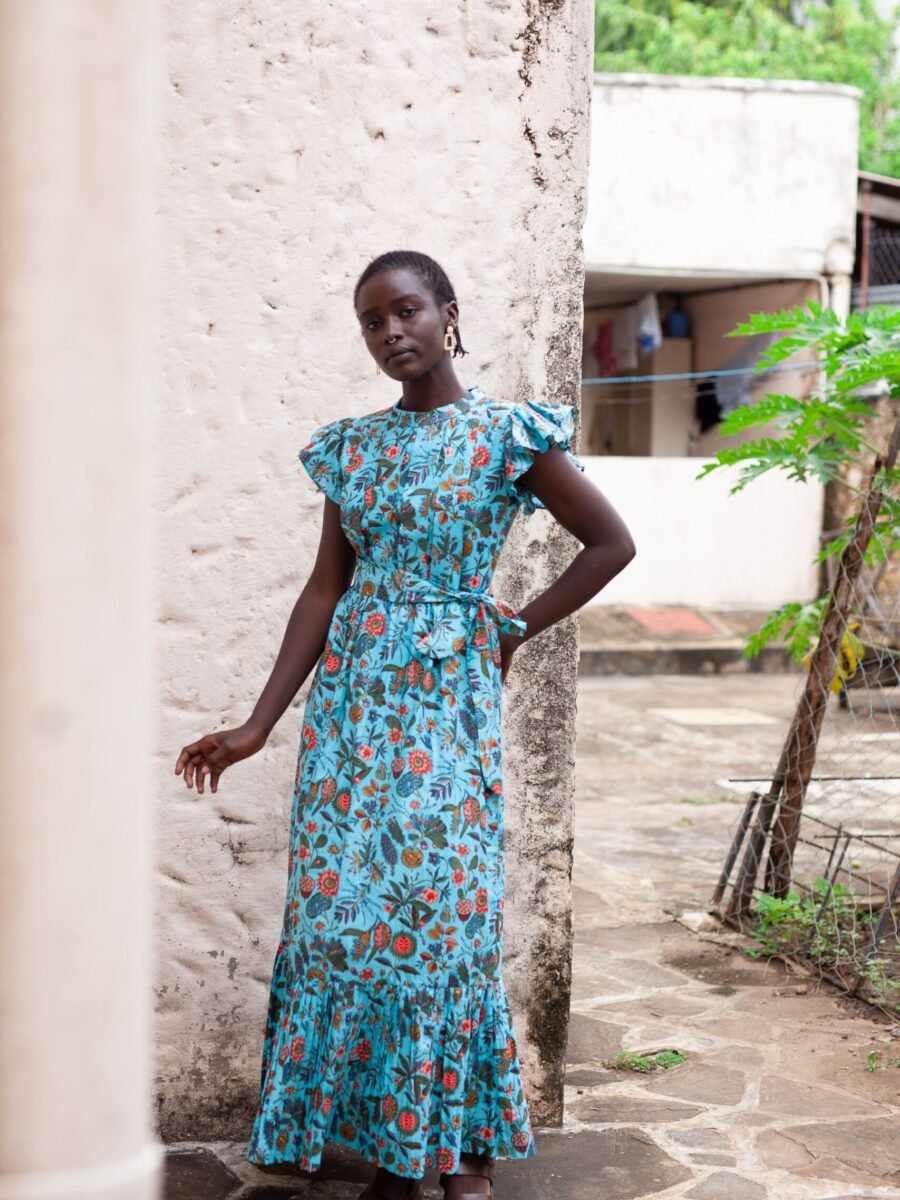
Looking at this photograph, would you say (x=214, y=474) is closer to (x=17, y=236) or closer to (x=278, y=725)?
(x=278, y=725)

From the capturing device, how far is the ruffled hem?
263cm

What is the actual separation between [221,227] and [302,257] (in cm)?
19

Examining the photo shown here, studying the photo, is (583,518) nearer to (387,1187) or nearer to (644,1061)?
(387,1187)

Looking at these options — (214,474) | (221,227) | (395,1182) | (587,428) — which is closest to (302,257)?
(221,227)

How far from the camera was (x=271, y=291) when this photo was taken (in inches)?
126

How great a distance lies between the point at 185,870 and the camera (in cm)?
321

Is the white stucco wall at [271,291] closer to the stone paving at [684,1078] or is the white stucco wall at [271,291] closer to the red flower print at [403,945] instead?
the stone paving at [684,1078]

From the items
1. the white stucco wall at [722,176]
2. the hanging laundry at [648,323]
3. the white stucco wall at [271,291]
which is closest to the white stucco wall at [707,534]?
the hanging laundry at [648,323]

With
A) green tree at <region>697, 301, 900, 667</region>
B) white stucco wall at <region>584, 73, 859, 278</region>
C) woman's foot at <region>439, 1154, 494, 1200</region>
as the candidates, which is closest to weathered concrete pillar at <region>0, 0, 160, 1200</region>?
woman's foot at <region>439, 1154, 494, 1200</region>

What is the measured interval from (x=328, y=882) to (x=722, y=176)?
1258cm

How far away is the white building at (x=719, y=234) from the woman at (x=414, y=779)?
37.1 feet

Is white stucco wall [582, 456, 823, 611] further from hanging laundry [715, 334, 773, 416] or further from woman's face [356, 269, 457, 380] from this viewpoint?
woman's face [356, 269, 457, 380]

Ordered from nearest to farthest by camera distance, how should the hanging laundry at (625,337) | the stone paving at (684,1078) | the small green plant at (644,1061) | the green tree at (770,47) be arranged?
the stone paving at (684,1078) → the small green plant at (644,1061) → the hanging laundry at (625,337) → the green tree at (770,47)

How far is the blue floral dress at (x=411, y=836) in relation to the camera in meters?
2.64
